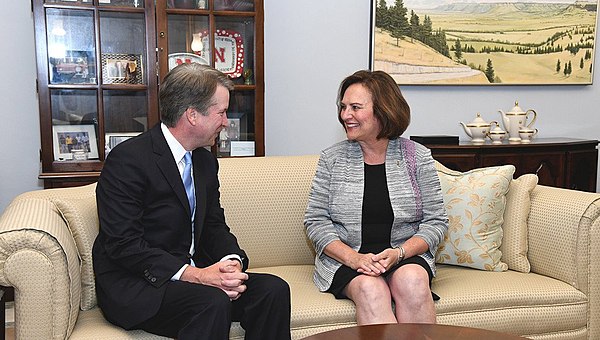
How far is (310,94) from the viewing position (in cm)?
388

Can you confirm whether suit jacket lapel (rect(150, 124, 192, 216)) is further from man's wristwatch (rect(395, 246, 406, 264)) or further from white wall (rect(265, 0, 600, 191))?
white wall (rect(265, 0, 600, 191))

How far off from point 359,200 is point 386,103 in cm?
36

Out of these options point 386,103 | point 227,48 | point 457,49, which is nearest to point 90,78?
point 227,48

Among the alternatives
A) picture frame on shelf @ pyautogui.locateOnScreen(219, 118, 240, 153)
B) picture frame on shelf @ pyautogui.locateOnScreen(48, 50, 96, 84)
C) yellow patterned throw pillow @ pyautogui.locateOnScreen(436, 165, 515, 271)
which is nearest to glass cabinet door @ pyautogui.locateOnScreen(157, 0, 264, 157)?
picture frame on shelf @ pyautogui.locateOnScreen(219, 118, 240, 153)

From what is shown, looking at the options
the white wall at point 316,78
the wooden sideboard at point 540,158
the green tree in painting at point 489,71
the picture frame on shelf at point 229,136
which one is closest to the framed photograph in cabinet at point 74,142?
the picture frame on shelf at point 229,136

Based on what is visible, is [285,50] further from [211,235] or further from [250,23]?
[211,235]

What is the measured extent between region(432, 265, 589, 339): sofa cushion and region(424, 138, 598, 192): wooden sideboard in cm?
126

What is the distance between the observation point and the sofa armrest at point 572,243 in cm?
240

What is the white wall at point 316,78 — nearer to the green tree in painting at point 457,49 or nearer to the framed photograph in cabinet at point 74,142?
the green tree in painting at point 457,49

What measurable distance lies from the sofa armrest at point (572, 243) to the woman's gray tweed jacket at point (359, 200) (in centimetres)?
41

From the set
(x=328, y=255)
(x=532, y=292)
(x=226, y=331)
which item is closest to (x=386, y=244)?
(x=328, y=255)

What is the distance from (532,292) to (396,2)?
6.99ft

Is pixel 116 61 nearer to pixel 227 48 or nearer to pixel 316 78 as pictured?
pixel 227 48

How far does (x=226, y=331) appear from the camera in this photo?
6.19 feet
